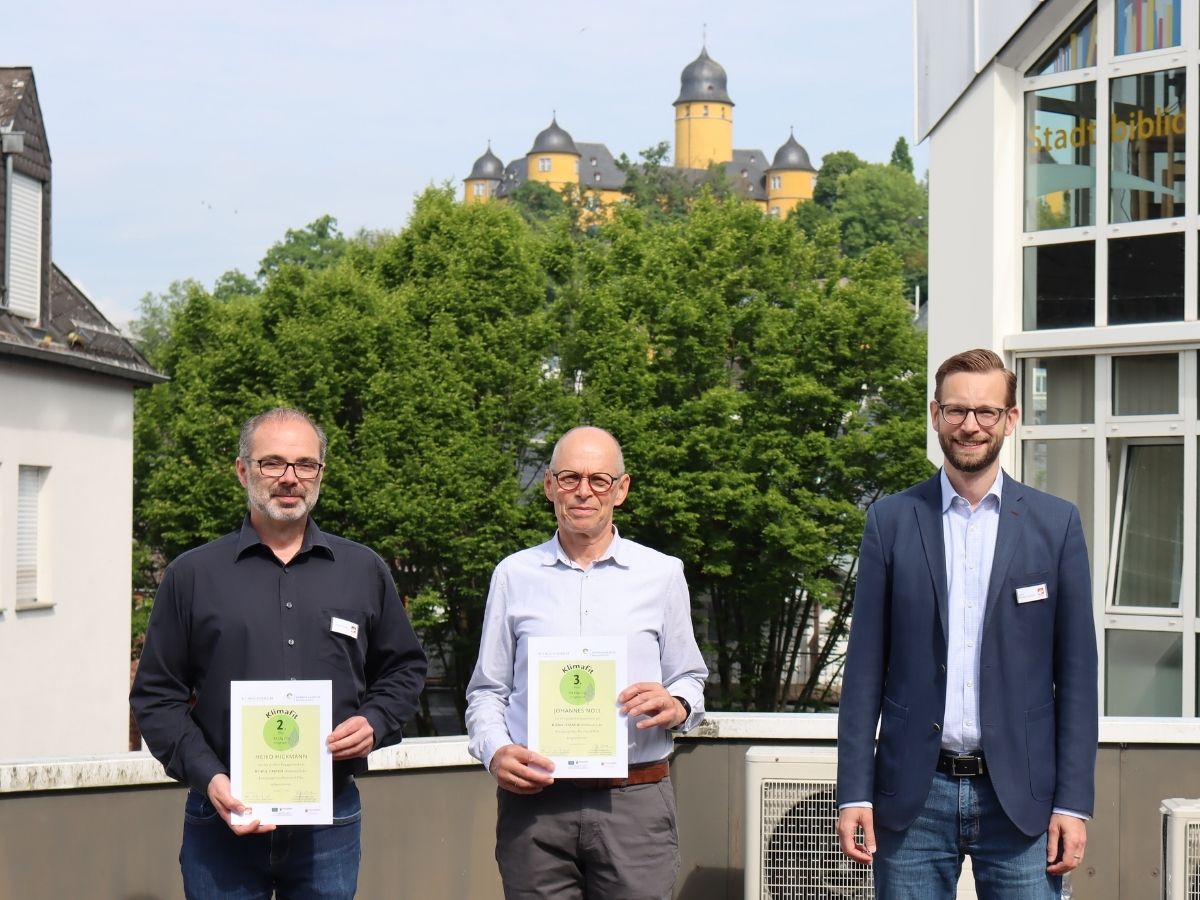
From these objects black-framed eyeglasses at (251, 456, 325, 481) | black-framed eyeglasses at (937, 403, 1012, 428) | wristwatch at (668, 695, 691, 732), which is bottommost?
wristwatch at (668, 695, 691, 732)

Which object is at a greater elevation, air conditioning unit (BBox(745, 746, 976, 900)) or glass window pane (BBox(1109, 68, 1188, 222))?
glass window pane (BBox(1109, 68, 1188, 222))

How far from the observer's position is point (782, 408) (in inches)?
1522

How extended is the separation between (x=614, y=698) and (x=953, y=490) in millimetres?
→ 1024

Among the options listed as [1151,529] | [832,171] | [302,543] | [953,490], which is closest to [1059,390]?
[1151,529]

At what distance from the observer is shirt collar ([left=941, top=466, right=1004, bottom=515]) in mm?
4105

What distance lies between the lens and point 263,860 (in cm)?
415

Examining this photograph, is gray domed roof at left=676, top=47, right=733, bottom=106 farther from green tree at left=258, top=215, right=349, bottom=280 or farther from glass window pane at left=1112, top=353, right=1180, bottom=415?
glass window pane at left=1112, top=353, right=1180, bottom=415

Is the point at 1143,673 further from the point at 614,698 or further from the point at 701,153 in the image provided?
the point at 701,153

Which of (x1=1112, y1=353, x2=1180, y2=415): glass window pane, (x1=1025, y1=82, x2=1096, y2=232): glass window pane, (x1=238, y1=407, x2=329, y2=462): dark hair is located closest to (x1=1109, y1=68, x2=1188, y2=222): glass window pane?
(x1=1025, y1=82, x2=1096, y2=232): glass window pane

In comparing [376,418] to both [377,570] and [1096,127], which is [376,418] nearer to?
[1096,127]

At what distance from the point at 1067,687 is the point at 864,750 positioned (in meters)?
0.51

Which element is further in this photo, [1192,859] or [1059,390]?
[1059,390]

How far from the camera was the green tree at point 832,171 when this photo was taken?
389 ft

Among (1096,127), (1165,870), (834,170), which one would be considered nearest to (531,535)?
(1096,127)
